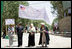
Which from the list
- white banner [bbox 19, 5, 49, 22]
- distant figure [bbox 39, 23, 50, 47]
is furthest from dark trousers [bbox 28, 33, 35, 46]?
white banner [bbox 19, 5, 49, 22]

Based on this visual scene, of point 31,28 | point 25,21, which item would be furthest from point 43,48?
point 25,21

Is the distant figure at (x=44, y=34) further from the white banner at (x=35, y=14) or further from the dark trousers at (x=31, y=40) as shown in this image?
the white banner at (x=35, y=14)

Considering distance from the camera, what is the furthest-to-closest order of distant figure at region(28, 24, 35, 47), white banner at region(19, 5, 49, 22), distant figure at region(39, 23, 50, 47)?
distant figure at region(28, 24, 35, 47) → distant figure at region(39, 23, 50, 47) → white banner at region(19, 5, 49, 22)

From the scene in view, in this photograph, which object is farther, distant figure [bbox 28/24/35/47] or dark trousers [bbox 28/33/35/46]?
dark trousers [bbox 28/33/35/46]

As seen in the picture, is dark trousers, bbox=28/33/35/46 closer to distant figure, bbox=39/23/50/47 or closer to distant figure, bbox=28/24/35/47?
distant figure, bbox=28/24/35/47

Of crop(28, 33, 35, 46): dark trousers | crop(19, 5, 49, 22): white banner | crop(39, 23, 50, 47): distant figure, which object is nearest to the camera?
crop(19, 5, 49, 22): white banner

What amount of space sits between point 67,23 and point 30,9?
16.2 meters

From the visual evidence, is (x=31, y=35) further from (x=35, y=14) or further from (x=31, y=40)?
(x=35, y=14)

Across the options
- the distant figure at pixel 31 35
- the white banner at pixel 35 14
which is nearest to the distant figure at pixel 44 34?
the distant figure at pixel 31 35

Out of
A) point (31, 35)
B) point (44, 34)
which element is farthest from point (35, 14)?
point (31, 35)

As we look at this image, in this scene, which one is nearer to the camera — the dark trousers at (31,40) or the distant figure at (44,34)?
the distant figure at (44,34)

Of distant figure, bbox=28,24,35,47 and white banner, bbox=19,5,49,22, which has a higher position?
white banner, bbox=19,5,49,22

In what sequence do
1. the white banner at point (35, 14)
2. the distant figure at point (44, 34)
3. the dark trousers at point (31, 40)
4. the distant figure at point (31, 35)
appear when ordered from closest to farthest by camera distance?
the white banner at point (35, 14) < the distant figure at point (44, 34) < the distant figure at point (31, 35) < the dark trousers at point (31, 40)

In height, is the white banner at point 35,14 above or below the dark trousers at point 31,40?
above
